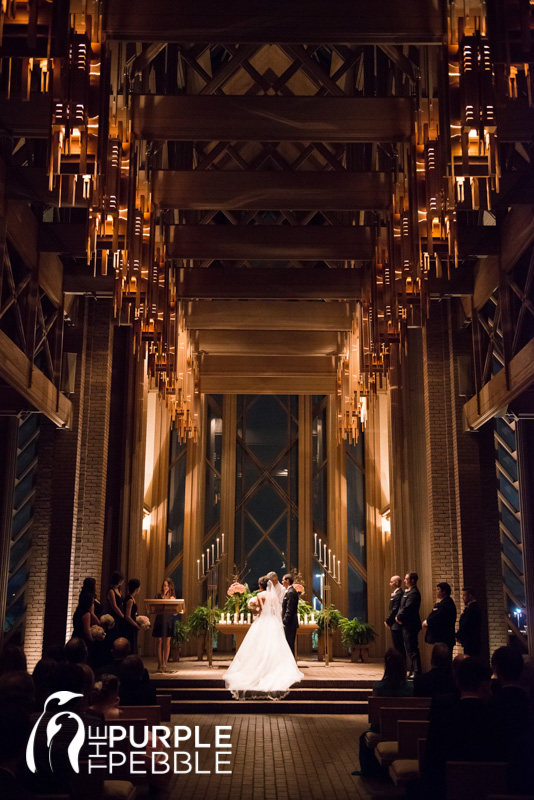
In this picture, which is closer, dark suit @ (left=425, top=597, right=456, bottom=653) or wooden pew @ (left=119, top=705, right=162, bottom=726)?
wooden pew @ (left=119, top=705, right=162, bottom=726)

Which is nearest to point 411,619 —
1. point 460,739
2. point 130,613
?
point 130,613

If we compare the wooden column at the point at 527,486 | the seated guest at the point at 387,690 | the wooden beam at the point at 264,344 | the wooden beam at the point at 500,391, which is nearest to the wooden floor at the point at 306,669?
the wooden column at the point at 527,486

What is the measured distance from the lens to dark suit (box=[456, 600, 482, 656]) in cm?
1045

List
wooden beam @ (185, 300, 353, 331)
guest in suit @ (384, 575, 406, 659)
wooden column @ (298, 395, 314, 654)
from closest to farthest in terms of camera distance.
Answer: guest in suit @ (384, 575, 406, 659)
wooden beam @ (185, 300, 353, 331)
wooden column @ (298, 395, 314, 654)

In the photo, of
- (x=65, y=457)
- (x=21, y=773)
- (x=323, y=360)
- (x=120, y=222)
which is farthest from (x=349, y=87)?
(x=21, y=773)

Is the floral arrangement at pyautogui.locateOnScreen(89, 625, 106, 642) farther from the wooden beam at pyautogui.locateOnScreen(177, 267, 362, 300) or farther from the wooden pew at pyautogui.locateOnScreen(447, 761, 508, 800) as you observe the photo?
the wooden beam at pyautogui.locateOnScreen(177, 267, 362, 300)

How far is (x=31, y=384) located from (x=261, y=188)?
3882mm

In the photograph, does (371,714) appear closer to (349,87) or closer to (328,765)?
(328,765)

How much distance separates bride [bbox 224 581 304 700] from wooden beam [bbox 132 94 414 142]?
23.1 ft

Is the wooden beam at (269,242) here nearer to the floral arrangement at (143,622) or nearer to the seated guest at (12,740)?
the floral arrangement at (143,622)

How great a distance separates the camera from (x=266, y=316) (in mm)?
15703

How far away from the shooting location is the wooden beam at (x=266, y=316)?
15.7 m

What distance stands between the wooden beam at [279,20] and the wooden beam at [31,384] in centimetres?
373

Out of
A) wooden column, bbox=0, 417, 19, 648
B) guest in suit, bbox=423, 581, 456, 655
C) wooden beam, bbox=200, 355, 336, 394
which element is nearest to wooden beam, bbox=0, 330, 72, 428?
wooden column, bbox=0, 417, 19, 648
